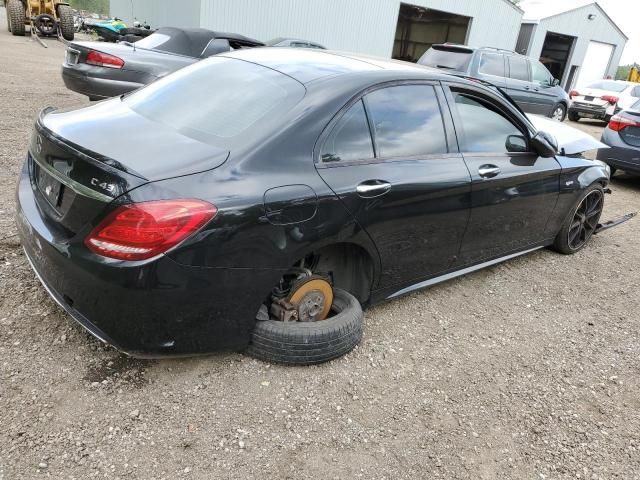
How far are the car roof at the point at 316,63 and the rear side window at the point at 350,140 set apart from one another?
0.90ft

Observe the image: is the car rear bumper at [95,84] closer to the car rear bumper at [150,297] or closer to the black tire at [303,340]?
A: the car rear bumper at [150,297]

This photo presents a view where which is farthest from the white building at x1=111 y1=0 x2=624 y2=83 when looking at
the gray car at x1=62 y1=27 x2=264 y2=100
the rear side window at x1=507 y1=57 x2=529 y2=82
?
the gray car at x1=62 y1=27 x2=264 y2=100

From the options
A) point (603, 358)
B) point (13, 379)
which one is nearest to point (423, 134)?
point (603, 358)

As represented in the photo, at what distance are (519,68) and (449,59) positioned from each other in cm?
215

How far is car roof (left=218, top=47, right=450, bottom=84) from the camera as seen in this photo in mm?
2928

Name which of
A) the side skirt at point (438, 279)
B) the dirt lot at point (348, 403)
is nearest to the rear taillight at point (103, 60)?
the dirt lot at point (348, 403)

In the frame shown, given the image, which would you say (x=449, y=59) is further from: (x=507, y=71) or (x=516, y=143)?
(x=516, y=143)

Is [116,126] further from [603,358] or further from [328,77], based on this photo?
[603,358]

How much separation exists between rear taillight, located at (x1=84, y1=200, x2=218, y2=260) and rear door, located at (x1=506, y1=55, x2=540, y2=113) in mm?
11067

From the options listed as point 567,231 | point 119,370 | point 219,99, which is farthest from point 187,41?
point 119,370

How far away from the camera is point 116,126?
2.64 metres

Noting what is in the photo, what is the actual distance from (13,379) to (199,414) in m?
0.87

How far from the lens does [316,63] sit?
307cm

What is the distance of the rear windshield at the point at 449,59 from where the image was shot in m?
10.9
